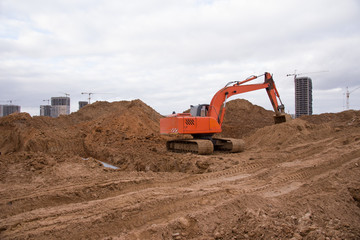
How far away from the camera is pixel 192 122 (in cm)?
1148

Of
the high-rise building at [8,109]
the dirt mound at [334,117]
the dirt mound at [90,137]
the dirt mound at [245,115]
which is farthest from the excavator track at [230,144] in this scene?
the high-rise building at [8,109]

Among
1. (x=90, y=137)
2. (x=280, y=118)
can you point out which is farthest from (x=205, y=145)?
(x=90, y=137)

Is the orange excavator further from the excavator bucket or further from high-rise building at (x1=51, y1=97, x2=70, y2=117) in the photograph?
high-rise building at (x1=51, y1=97, x2=70, y2=117)

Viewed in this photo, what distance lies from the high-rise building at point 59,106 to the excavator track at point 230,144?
151 ft

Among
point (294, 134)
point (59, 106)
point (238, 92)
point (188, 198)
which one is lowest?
point (188, 198)

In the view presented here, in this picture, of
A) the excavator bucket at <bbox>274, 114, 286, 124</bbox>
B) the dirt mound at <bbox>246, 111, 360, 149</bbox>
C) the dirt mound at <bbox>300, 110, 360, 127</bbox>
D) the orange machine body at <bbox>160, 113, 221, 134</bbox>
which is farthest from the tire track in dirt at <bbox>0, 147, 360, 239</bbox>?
the dirt mound at <bbox>300, 110, 360, 127</bbox>

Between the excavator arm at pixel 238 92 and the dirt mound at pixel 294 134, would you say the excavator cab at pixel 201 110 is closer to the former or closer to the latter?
the excavator arm at pixel 238 92

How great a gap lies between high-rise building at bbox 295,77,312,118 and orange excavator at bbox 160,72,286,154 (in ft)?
77.0

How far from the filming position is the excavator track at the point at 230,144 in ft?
39.3

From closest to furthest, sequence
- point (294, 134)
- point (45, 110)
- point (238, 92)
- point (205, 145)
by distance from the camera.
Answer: point (205, 145) < point (238, 92) < point (294, 134) < point (45, 110)

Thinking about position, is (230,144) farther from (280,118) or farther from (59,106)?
(59,106)

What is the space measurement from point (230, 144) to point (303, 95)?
26864 millimetres

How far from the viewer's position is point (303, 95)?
35.3 metres

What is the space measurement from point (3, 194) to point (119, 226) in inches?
122
